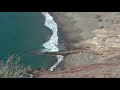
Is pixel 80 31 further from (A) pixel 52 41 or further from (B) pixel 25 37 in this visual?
(B) pixel 25 37

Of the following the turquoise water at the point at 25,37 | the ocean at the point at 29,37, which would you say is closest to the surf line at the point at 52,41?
the ocean at the point at 29,37

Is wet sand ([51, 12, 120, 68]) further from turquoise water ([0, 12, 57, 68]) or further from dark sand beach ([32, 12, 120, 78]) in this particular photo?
turquoise water ([0, 12, 57, 68])

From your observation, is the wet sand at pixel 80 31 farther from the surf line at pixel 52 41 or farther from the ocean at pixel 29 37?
the ocean at pixel 29 37

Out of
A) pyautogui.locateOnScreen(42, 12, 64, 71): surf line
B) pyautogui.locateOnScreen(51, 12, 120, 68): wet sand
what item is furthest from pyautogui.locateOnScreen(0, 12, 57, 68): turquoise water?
pyautogui.locateOnScreen(51, 12, 120, 68): wet sand

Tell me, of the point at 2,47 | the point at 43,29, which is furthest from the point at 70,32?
the point at 2,47

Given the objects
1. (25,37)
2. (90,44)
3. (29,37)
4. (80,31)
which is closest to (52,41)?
(29,37)
